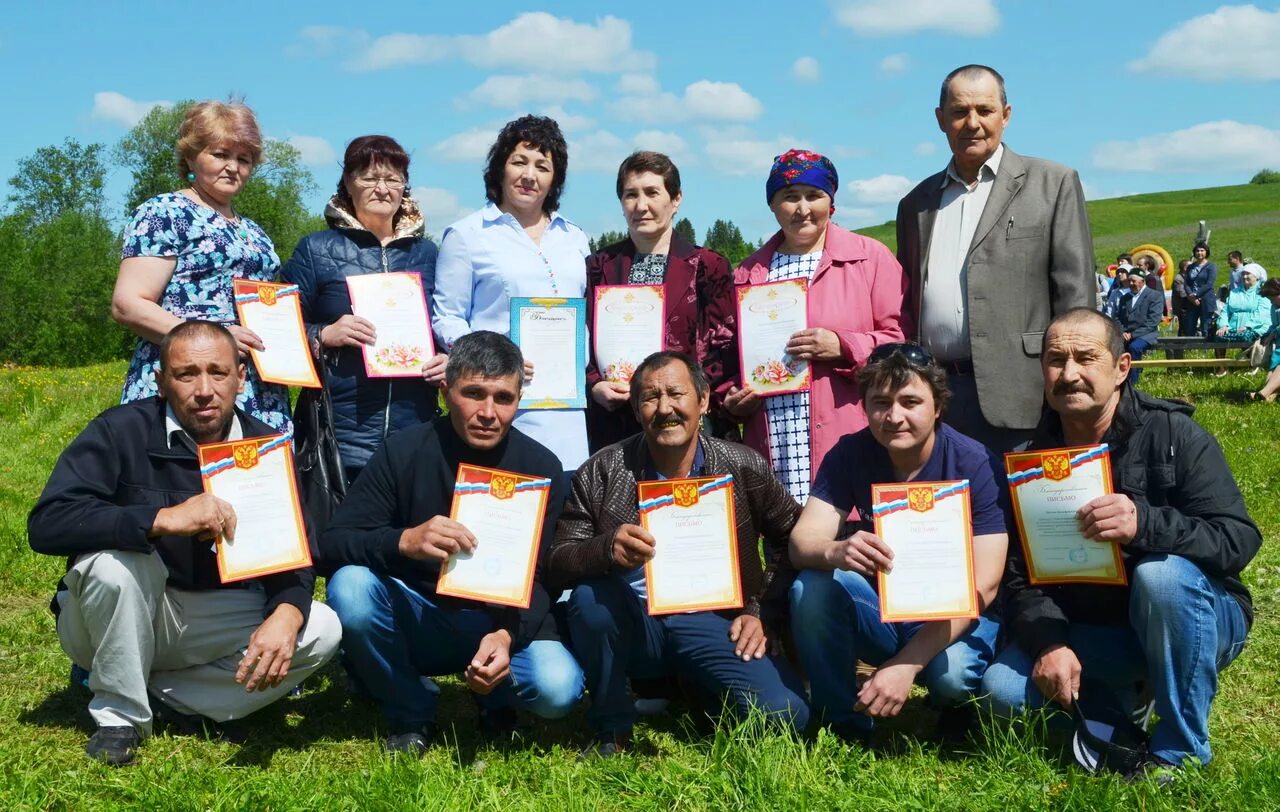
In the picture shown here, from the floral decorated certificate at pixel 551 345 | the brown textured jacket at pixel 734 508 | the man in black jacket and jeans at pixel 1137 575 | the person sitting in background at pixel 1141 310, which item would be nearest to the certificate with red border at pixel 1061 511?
the man in black jacket and jeans at pixel 1137 575

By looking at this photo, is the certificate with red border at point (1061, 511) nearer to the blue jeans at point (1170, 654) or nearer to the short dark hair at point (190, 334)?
the blue jeans at point (1170, 654)

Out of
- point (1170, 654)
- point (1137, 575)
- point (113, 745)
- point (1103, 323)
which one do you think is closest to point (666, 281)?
point (1103, 323)

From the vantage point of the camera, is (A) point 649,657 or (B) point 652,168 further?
(B) point 652,168

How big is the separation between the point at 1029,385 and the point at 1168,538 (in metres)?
1.23

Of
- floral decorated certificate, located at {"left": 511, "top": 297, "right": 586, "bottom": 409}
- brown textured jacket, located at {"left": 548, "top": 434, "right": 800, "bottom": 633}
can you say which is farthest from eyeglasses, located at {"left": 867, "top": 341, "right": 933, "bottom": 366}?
floral decorated certificate, located at {"left": 511, "top": 297, "right": 586, "bottom": 409}

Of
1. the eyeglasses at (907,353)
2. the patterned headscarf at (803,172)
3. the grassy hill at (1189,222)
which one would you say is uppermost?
the grassy hill at (1189,222)

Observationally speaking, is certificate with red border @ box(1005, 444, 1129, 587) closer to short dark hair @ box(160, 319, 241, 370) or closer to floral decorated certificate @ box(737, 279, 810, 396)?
floral decorated certificate @ box(737, 279, 810, 396)

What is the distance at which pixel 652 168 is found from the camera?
5.08 metres

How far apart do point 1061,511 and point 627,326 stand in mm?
2059

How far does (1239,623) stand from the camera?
3.89 m

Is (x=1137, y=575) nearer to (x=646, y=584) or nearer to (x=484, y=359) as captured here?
(x=646, y=584)

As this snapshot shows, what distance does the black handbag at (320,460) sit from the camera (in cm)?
484

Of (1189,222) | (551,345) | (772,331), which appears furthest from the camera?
(1189,222)

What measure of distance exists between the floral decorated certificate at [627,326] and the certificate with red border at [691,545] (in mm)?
1076
